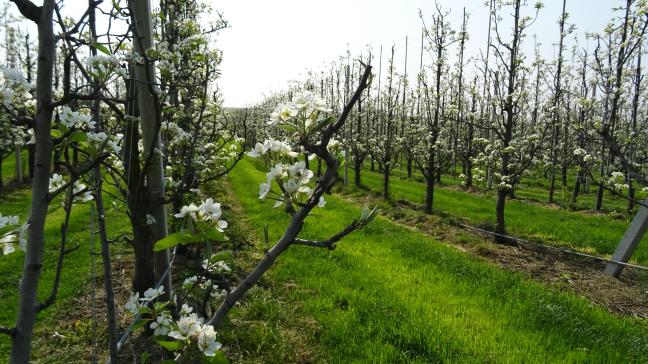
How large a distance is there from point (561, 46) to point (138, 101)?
14.9 meters

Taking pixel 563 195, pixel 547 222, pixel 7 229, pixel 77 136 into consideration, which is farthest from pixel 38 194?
pixel 563 195

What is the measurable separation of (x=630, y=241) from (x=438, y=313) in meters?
3.88

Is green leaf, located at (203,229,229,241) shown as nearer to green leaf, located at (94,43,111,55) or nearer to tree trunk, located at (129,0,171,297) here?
green leaf, located at (94,43,111,55)

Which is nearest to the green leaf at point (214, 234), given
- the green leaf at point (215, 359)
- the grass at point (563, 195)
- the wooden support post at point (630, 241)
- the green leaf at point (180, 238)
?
the green leaf at point (180, 238)

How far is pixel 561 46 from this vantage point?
45.9 ft

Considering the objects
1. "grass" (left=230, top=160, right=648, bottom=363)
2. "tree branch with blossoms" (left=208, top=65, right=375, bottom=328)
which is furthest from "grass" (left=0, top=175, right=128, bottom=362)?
"grass" (left=230, top=160, right=648, bottom=363)

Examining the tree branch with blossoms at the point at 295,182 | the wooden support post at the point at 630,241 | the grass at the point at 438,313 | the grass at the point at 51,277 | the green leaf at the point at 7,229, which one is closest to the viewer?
the green leaf at the point at 7,229

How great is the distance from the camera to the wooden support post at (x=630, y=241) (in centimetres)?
625

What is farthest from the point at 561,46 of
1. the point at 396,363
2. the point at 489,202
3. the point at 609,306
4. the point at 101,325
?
the point at 101,325

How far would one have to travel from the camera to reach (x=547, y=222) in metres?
10.4

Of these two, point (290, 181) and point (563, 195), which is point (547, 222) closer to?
point (563, 195)

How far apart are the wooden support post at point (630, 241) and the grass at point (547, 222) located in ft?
4.04

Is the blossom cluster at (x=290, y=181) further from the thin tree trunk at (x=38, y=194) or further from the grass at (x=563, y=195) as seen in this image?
the grass at (x=563, y=195)

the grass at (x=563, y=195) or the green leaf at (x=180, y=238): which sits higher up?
the green leaf at (x=180, y=238)
